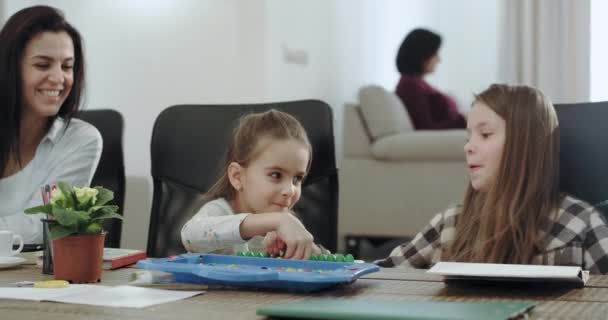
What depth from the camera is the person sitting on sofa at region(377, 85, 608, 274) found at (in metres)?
1.56

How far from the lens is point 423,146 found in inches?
164

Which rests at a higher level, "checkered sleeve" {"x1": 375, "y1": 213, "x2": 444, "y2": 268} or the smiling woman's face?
the smiling woman's face

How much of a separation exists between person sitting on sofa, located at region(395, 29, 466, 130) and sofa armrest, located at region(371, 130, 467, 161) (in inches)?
20.5

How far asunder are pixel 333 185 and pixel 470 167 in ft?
1.06

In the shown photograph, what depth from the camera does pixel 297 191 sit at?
5.53 feet

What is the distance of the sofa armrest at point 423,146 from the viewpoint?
13.5 ft

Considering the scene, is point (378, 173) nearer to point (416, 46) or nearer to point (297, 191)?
point (416, 46)

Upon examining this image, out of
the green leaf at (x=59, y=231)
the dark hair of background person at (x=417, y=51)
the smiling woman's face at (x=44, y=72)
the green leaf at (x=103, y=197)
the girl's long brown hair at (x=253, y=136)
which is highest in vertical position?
the dark hair of background person at (x=417, y=51)

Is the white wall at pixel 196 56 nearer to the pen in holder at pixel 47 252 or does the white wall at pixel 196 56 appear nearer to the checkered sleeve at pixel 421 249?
the checkered sleeve at pixel 421 249

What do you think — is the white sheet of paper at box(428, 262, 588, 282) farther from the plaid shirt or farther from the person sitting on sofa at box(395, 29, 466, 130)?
the person sitting on sofa at box(395, 29, 466, 130)

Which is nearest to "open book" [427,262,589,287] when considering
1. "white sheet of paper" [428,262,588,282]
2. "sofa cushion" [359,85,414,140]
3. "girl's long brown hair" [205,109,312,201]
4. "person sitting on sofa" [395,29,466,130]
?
"white sheet of paper" [428,262,588,282]

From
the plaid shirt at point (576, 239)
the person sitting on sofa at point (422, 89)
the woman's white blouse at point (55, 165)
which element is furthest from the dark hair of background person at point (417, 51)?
the plaid shirt at point (576, 239)

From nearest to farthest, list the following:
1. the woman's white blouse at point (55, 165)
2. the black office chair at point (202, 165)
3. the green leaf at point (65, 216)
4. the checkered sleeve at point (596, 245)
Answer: the green leaf at point (65, 216)
the checkered sleeve at point (596, 245)
the black office chair at point (202, 165)
the woman's white blouse at point (55, 165)

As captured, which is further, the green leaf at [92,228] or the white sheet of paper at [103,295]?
the green leaf at [92,228]
